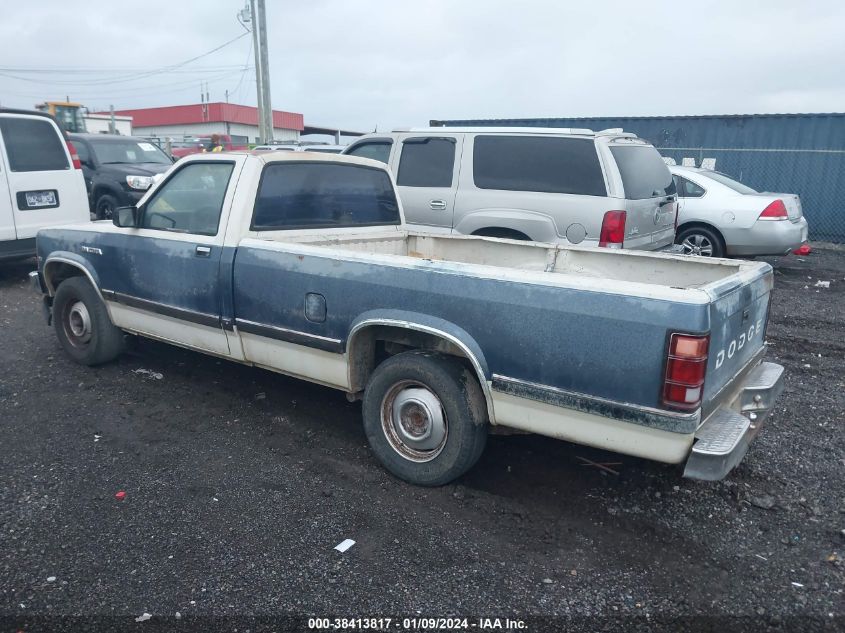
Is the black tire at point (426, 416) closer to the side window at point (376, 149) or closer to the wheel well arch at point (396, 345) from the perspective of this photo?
the wheel well arch at point (396, 345)

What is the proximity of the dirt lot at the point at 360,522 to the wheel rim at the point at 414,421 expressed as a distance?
218 millimetres

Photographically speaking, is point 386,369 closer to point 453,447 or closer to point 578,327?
point 453,447

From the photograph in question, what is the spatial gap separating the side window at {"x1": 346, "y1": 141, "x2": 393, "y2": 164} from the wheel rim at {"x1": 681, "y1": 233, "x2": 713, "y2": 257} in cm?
489

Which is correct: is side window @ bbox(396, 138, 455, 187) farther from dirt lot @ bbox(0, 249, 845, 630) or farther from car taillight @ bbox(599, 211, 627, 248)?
dirt lot @ bbox(0, 249, 845, 630)

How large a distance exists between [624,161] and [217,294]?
4210mm

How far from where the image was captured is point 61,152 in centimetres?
855

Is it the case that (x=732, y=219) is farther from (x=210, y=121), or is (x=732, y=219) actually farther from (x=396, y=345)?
(x=210, y=121)

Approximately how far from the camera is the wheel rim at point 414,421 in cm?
354

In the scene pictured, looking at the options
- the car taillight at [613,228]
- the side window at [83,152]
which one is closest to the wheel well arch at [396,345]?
the car taillight at [613,228]

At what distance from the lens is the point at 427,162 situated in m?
7.51

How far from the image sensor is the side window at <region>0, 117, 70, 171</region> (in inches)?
316

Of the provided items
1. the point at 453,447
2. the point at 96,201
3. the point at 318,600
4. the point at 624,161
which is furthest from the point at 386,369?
the point at 96,201

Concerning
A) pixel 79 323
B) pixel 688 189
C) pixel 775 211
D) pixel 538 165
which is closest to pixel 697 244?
pixel 688 189

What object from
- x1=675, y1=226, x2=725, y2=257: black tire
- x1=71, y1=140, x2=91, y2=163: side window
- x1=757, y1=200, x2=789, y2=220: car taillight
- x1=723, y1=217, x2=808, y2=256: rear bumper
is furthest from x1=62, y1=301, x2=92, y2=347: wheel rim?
x1=757, y1=200, x2=789, y2=220: car taillight
